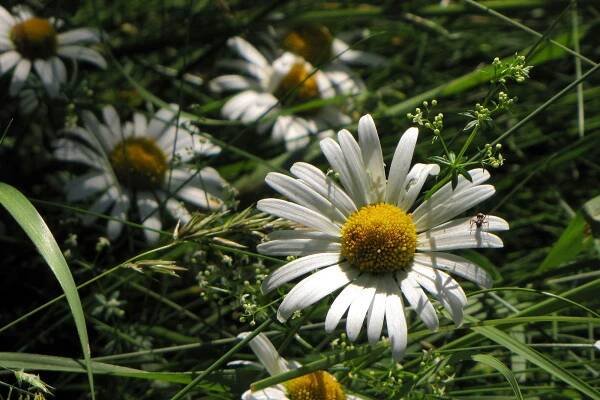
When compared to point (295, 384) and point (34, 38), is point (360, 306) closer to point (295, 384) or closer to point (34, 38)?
point (295, 384)

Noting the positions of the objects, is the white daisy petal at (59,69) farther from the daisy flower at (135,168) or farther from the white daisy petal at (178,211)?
the white daisy petal at (178,211)

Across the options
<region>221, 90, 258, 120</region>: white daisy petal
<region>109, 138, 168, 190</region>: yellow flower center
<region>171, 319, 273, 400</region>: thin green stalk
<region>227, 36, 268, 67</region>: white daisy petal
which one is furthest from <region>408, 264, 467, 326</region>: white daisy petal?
<region>227, 36, 268, 67</region>: white daisy petal

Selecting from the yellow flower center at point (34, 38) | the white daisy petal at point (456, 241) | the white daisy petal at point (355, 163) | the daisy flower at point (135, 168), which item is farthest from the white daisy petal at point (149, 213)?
the white daisy petal at point (456, 241)

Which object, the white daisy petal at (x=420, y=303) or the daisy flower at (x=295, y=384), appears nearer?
the white daisy petal at (x=420, y=303)

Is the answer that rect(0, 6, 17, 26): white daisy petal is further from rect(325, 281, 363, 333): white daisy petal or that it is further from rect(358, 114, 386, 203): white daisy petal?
rect(325, 281, 363, 333): white daisy petal

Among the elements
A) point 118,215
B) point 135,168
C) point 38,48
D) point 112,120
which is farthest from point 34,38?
point 118,215

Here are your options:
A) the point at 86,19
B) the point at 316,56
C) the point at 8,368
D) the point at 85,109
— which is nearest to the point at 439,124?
the point at 8,368
